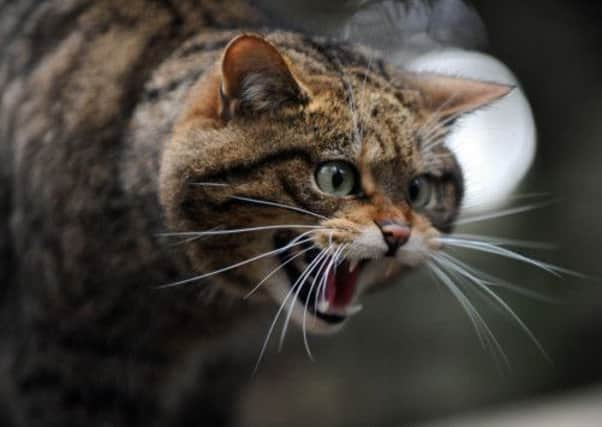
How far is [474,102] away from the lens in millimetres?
940

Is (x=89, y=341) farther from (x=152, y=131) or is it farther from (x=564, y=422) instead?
(x=564, y=422)

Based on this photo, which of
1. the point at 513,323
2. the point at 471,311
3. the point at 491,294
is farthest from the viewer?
the point at 513,323

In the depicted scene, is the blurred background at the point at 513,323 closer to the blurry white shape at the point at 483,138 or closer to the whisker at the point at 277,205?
the blurry white shape at the point at 483,138

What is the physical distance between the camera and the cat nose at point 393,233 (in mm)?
837

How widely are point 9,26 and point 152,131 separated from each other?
0.48 meters

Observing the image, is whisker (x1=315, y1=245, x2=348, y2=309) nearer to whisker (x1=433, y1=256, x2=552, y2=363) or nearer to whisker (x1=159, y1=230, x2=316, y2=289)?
whisker (x1=159, y1=230, x2=316, y2=289)

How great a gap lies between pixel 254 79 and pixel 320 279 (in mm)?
243

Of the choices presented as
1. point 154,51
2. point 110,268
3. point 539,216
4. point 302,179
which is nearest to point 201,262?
point 302,179

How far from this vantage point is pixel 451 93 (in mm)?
950

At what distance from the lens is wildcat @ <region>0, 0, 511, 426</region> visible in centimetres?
85

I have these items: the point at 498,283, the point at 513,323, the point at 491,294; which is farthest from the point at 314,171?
the point at 513,323

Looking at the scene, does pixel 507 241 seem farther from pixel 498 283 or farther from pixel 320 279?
pixel 320 279

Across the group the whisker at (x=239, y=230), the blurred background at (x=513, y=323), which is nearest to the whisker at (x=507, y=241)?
the blurred background at (x=513, y=323)

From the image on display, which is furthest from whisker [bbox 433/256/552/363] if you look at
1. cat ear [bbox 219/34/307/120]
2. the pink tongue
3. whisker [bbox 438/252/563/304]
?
cat ear [bbox 219/34/307/120]
